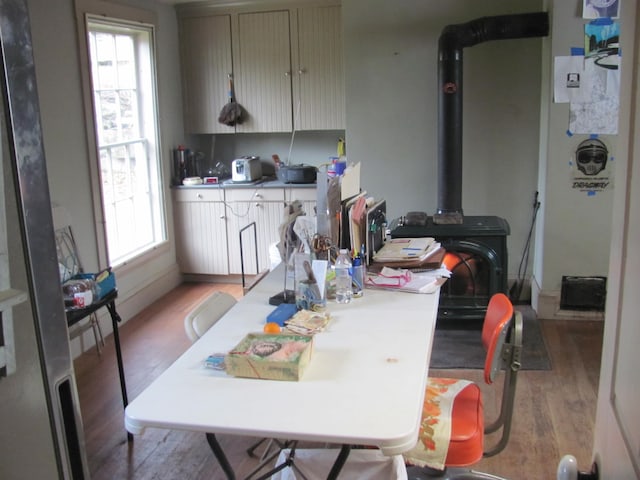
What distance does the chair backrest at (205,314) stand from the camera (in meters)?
2.48

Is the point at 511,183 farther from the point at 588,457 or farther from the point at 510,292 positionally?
the point at 588,457

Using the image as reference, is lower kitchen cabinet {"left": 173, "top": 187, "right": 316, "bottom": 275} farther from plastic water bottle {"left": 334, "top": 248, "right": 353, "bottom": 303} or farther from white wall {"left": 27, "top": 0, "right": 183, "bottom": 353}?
plastic water bottle {"left": 334, "top": 248, "right": 353, "bottom": 303}

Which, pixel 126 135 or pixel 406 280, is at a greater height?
pixel 126 135

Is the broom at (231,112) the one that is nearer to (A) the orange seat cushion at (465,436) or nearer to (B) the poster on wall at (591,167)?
(B) the poster on wall at (591,167)

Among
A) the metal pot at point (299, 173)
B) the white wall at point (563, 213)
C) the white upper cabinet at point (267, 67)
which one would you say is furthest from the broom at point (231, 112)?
the white wall at point (563, 213)

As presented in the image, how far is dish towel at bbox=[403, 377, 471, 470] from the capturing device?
2123mm

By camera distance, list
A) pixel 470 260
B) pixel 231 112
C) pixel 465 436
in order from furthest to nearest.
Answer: pixel 231 112
pixel 470 260
pixel 465 436

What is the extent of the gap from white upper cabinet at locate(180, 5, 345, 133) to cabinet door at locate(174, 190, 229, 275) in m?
0.69

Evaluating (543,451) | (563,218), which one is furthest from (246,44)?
(543,451)

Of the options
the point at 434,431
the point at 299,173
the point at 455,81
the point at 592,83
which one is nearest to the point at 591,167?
the point at 592,83

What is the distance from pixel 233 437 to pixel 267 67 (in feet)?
11.1

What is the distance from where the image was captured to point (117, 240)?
4.89 m

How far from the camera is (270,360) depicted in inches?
78.9

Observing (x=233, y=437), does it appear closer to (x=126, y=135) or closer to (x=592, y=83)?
(x=126, y=135)
